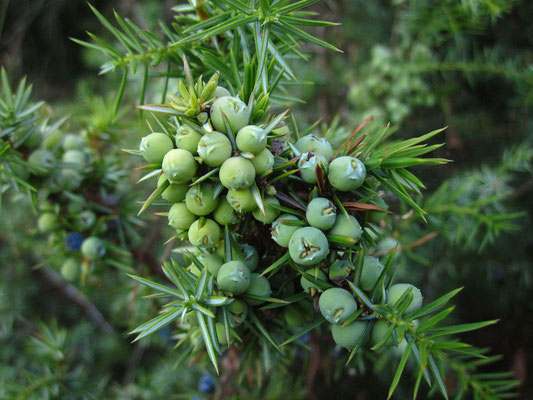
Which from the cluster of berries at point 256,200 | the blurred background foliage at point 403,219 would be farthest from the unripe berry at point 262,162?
the blurred background foliage at point 403,219

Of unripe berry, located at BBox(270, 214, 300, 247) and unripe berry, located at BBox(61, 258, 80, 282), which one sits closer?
unripe berry, located at BBox(270, 214, 300, 247)

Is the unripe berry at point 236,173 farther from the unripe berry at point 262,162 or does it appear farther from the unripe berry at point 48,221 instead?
the unripe berry at point 48,221

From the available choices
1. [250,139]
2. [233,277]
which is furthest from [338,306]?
[250,139]

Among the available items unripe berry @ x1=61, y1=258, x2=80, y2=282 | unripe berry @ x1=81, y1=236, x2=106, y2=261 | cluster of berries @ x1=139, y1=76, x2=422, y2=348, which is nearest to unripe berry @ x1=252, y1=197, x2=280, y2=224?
cluster of berries @ x1=139, y1=76, x2=422, y2=348

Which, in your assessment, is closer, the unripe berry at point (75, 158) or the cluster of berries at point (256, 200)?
the cluster of berries at point (256, 200)

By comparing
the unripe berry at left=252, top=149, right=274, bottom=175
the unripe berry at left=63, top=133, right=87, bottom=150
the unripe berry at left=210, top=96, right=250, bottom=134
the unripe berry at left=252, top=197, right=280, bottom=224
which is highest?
the unripe berry at left=210, top=96, right=250, bottom=134

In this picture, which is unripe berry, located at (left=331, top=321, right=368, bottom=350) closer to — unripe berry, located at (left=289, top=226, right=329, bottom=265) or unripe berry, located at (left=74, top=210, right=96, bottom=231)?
unripe berry, located at (left=289, top=226, right=329, bottom=265)
